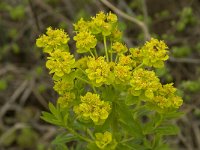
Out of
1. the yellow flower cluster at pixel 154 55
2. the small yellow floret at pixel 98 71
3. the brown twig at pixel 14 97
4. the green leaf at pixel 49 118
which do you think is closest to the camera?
the small yellow floret at pixel 98 71

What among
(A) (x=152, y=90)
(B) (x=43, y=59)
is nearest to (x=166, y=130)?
(A) (x=152, y=90)

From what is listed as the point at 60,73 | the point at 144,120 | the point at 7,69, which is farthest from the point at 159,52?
the point at 7,69

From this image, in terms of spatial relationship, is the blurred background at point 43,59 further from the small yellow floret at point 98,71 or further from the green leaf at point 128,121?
the small yellow floret at point 98,71

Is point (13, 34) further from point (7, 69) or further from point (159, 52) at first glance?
point (159, 52)

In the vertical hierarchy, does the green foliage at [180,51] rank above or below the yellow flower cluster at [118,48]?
above

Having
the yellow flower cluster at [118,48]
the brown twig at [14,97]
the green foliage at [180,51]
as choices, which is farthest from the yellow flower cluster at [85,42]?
the brown twig at [14,97]

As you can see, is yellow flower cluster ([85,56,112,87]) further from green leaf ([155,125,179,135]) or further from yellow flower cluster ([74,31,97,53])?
green leaf ([155,125,179,135])

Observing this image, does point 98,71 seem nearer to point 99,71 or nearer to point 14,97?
point 99,71
